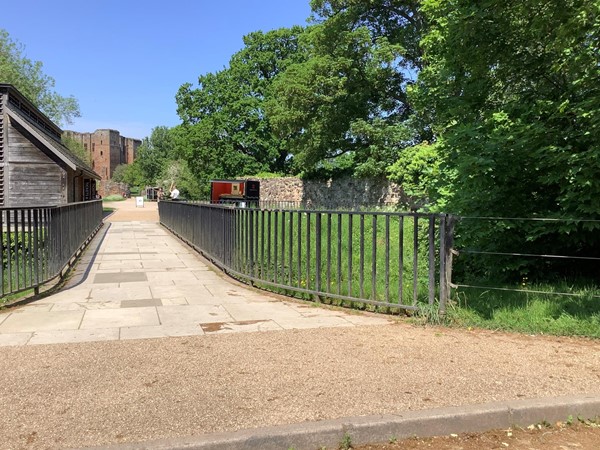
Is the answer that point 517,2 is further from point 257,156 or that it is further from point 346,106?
point 257,156

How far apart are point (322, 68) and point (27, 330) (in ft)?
80.7

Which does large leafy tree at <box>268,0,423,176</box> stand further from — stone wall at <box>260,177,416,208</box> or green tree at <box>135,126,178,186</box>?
green tree at <box>135,126,178,186</box>

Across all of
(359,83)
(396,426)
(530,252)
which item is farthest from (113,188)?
(396,426)

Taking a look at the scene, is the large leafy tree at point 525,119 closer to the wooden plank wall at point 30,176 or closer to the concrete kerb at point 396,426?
the concrete kerb at point 396,426

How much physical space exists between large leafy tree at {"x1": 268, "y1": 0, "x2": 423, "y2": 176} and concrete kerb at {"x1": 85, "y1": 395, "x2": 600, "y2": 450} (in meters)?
23.8

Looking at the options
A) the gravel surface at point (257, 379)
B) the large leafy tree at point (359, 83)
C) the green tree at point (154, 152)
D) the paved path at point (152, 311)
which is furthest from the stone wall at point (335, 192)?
the green tree at point (154, 152)

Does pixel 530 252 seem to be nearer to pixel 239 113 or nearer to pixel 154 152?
pixel 239 113

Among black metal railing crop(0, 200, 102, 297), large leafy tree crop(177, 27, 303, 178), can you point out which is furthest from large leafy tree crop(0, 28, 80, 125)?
black metal railing crop(0, 200, 102, 297)

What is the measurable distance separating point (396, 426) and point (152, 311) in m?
4.26

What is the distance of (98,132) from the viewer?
113812 millimetres

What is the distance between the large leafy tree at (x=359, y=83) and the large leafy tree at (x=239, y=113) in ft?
46.8

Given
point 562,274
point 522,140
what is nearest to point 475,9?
point 522,140

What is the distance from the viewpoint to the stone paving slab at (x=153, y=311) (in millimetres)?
5758

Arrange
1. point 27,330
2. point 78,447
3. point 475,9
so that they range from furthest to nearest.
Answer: point 475,9 → point 27,330 → point 78,447
